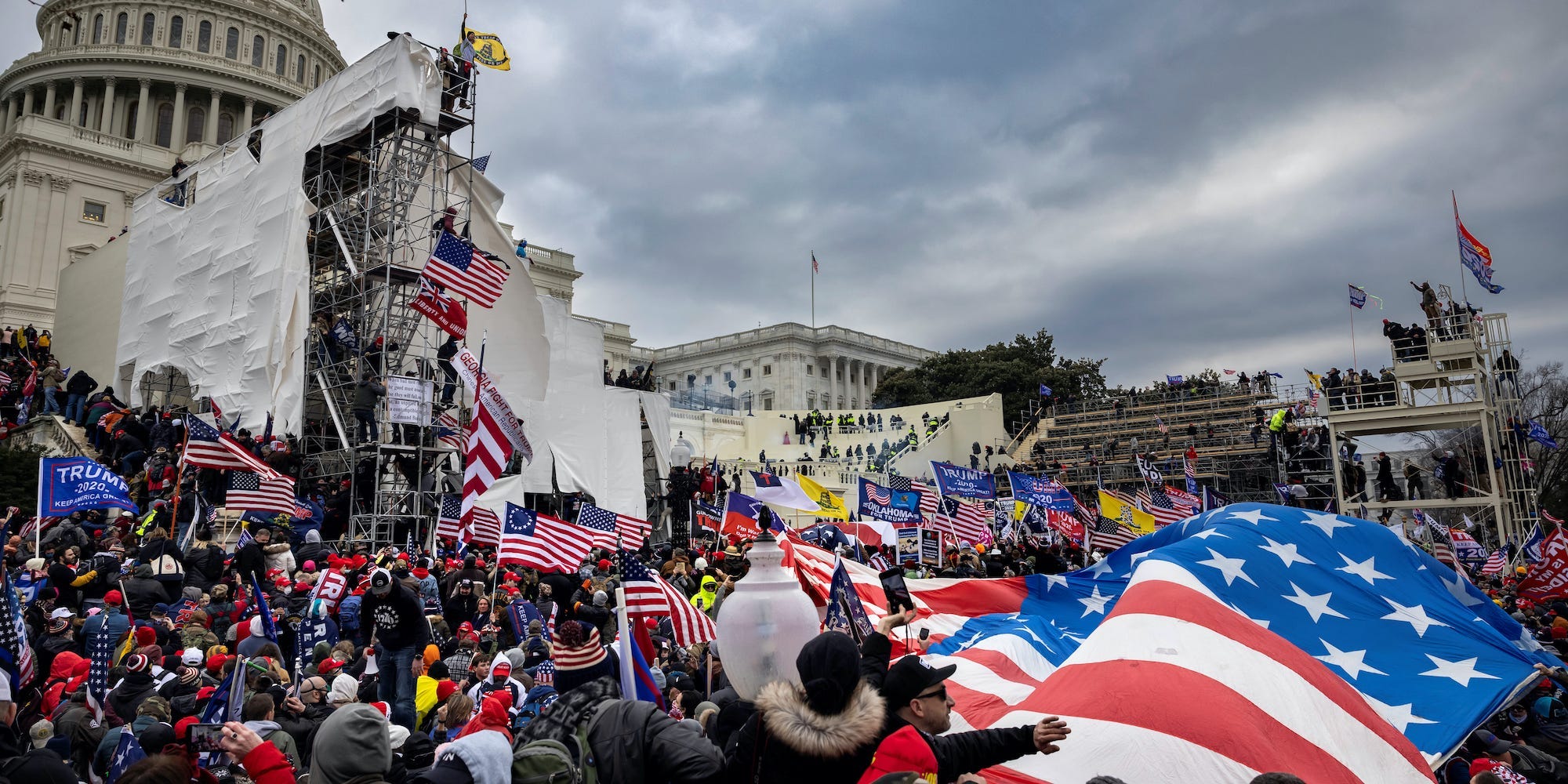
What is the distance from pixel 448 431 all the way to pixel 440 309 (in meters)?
5.46

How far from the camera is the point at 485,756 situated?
3.49 m

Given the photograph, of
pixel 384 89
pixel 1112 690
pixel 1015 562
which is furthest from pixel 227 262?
pixel 1112 690

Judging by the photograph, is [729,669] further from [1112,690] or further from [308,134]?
[308,134]

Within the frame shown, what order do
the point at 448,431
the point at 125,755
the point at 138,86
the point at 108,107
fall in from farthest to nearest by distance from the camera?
the point at 138,86 → the point at 108,107 → the point at 448,431 → the point at 125,755

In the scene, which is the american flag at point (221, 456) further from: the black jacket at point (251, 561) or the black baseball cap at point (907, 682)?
the black baseball cap at point (907, 682)

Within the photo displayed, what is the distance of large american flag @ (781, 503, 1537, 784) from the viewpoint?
5.34m

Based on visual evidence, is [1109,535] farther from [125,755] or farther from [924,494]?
[125,755]

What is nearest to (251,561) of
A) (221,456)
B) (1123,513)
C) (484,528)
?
(484,528)

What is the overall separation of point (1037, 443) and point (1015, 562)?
101ft

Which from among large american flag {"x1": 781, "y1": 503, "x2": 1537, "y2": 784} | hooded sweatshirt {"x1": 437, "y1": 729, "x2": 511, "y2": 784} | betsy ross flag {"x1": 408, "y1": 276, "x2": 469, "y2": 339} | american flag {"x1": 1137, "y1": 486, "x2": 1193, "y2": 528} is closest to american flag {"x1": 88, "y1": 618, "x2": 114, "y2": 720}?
hooded sweatshirt {"x1": 437, "y1": 729, "x2": 511, "y2": 784}

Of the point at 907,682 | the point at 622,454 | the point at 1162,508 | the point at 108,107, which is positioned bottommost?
the point at 907,682

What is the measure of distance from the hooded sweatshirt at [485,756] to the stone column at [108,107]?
6565 centimetres

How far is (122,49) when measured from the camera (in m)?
55.9

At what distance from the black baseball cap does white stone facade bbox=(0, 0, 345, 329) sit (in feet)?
183
